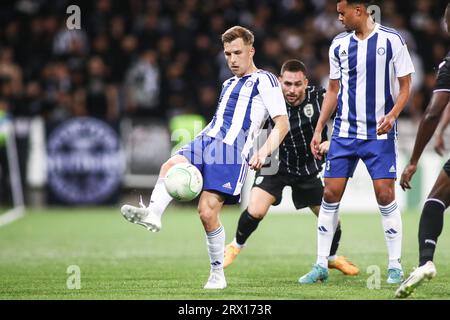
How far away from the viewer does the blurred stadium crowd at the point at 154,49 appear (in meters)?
17.2

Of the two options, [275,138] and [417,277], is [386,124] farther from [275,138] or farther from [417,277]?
[417,277]

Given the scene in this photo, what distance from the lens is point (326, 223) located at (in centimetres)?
764

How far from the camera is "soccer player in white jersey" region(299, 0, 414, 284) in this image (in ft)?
23.7

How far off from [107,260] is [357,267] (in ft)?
8.51

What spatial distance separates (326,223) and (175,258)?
2.50 metres

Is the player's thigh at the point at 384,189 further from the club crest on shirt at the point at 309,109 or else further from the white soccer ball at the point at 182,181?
the white soccer ball at the point at 182,181

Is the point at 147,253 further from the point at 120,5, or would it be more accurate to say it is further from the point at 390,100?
the point at 120,5

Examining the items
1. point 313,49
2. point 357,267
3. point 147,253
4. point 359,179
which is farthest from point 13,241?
point 313,49

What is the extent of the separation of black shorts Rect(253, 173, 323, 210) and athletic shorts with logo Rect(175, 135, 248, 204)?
5.20 ft

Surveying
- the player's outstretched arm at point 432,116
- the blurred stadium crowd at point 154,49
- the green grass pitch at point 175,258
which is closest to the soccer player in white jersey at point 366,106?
the player's outstretched arm at point 432,116

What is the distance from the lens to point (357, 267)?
8656mm

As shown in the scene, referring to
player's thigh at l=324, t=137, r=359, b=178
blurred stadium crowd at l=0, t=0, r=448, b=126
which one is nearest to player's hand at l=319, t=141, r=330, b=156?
player's thigh at l=324, t=137, r=359, b=178

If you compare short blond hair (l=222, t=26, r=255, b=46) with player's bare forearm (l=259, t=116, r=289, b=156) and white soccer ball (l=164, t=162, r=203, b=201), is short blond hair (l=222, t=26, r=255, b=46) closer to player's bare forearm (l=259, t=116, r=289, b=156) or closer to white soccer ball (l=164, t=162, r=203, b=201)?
player's bare forearm (l=259, t=116, r=289, b=156)
